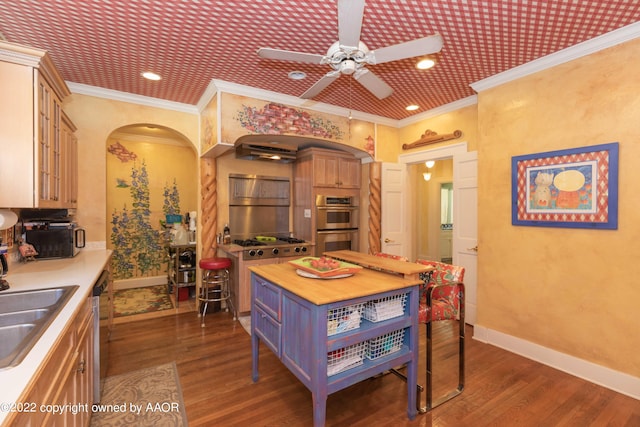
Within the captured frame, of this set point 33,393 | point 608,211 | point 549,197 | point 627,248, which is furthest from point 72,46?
point 627,248

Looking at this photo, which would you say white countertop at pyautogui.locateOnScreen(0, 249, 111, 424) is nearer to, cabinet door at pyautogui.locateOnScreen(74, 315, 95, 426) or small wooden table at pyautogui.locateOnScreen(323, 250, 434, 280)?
cabinet door at pyautogui.locateOnScreen(74, 315, 95, 426)

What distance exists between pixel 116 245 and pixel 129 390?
3492mm

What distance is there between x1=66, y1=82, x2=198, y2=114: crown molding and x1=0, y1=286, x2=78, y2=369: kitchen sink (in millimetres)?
2567

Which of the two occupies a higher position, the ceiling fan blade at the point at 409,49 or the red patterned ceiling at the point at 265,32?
the red patterned ceiling at the point at 265,32

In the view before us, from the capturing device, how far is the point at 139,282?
206 inches

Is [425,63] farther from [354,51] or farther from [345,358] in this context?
[345,358]

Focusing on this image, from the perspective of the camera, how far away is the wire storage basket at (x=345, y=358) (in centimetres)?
177

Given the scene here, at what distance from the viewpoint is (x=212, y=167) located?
3.96 m

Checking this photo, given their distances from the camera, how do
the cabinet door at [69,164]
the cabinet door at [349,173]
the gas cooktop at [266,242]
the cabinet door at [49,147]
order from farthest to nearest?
the cabinet door at [349,173] → the gas cooktop at [266,242] → the cabinet door at [69,164] → the cabinet door at [49,147]

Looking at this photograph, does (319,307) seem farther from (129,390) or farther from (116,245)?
(116,245)

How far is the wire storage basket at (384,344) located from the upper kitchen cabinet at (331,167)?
8.89 ft

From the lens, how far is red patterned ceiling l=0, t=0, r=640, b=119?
79.8 inches

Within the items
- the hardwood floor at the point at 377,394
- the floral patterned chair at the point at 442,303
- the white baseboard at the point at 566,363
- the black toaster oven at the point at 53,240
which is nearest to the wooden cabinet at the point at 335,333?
the floral patterned chair at the point at 442,303

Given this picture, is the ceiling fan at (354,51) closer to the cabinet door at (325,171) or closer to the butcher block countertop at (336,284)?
the butcher block countertop at (336,284)
